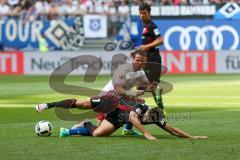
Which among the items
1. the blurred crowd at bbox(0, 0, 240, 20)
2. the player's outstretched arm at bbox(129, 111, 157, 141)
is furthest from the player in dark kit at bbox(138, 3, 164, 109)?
the blurred crowd at bbox(0, 0, 240, 20)

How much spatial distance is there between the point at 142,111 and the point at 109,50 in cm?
2093

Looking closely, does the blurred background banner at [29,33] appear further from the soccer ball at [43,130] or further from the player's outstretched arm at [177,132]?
the player's outstretched arm at [177,132]

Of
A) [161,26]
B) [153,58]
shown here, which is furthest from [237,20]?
Result: [153,58]

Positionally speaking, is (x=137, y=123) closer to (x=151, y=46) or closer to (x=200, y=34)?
(x=151, y=46)

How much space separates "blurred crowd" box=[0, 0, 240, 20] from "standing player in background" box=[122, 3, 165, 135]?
57.8 ft

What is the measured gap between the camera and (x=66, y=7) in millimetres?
35469

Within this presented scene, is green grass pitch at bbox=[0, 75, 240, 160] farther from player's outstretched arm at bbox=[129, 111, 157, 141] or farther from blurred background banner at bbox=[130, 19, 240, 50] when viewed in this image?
blurred background banner at bbox=[130, 19, 240, 50]

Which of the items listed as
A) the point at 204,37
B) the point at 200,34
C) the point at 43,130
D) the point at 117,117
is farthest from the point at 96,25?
the point at 117,117

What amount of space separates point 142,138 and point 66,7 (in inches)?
903

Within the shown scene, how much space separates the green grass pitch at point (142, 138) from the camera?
36.1 ft

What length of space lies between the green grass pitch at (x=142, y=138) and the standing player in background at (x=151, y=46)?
85 cm

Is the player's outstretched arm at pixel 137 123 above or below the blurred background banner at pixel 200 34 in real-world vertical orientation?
above

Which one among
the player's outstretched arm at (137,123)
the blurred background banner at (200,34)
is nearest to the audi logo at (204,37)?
the blurred background banner at (200,34)

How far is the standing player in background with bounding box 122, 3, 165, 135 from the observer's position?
15.4 metres
